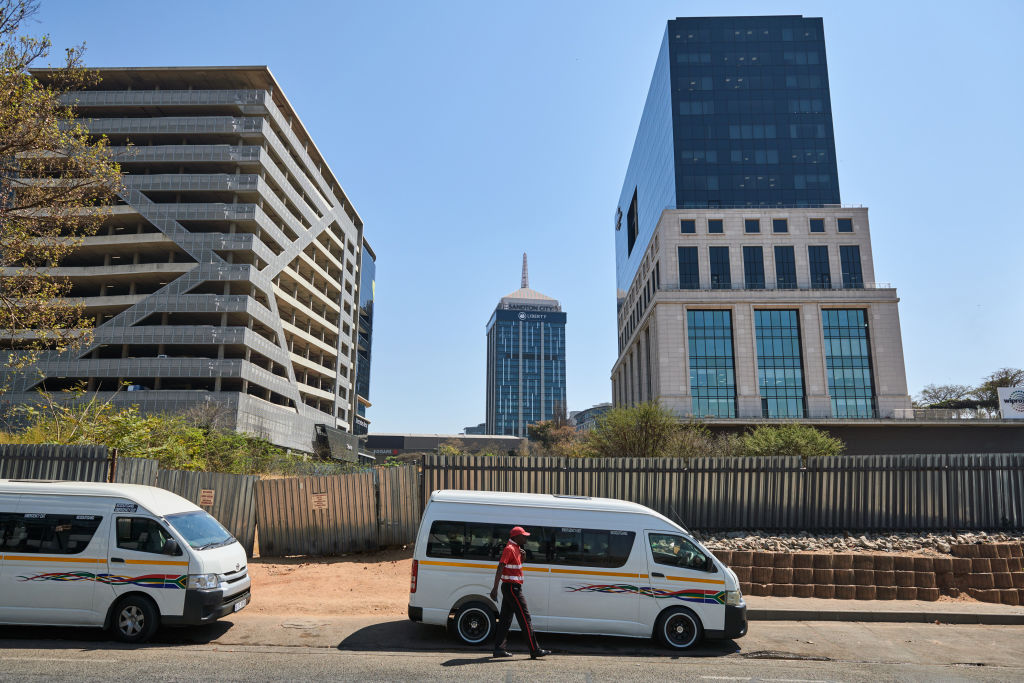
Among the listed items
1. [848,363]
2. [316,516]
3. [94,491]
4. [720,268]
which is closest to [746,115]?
[720,268]

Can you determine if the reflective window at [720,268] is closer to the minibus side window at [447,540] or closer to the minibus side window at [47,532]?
the minibus side window at [447,540]

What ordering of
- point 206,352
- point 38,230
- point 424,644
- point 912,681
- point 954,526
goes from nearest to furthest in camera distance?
point 912,681 < point 424,644 < point 954,526 < point 38,230 < point 206,352

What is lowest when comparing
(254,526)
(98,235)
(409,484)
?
Result: (254,526)

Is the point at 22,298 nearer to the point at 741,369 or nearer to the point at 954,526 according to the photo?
the point at 954,526

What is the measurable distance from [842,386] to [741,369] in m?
9.61

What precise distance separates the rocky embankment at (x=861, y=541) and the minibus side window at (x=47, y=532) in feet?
36.4

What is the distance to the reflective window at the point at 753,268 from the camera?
64062mm

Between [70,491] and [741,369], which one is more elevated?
[741,369]

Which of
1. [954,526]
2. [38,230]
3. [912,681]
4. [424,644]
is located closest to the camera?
[912,681]

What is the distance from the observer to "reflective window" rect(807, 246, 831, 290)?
63438 millimetres

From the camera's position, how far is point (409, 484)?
1557 cm

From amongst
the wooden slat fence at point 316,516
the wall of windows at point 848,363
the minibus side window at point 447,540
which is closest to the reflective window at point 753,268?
the wall of windows at point 848,363

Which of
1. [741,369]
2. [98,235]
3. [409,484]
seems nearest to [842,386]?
[741,369]

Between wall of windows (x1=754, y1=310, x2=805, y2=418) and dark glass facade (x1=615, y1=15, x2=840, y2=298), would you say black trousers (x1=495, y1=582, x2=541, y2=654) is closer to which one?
wall of windows (x1=754, y1=310, x2=805, y2=418)
